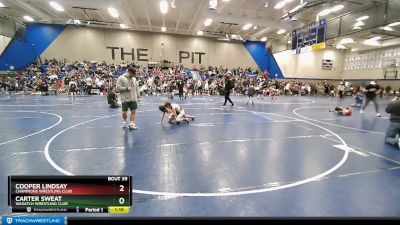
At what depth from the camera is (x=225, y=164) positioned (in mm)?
4328

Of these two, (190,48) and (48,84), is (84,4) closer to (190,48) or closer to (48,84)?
(48,84)

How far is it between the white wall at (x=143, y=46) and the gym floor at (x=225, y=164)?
73.8 feet

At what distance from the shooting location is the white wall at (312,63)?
31469mm

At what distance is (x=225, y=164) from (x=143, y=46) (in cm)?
2761

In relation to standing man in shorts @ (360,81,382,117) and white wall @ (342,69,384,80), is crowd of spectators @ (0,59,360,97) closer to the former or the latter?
white wall @ (342,69,384,80)

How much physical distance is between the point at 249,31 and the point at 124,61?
15471mm

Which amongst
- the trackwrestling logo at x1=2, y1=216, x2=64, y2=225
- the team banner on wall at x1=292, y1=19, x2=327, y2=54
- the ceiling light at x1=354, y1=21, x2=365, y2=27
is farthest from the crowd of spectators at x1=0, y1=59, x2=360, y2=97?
the trackwrestling logo at x1=2, y1=216, x2=64, y2=225

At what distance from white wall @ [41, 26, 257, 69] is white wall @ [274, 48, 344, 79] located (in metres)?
4.54

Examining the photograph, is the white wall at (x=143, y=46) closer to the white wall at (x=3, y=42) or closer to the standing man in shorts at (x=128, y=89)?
the white wall at (x=3, y=42)

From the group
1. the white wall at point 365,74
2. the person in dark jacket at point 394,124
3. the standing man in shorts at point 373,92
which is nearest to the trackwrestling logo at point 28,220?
the person in dark jacket at point 394,124

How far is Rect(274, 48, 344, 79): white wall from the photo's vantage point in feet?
103

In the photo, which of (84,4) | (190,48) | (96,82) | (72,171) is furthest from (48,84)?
(72,171)
